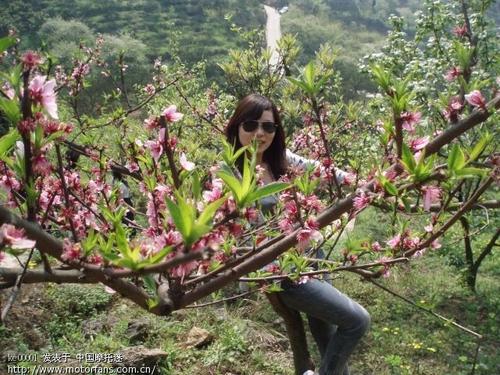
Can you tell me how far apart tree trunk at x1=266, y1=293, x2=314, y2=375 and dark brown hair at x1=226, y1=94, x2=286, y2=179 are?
602 mm

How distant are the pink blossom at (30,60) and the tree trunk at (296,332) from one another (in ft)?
5.08

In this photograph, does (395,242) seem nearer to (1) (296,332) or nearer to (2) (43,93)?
(1) (296,332)

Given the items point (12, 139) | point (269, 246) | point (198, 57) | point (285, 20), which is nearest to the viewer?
point (12, 139)

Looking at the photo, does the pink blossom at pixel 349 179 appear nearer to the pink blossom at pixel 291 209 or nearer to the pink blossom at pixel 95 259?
the pink blossom at pixel 291 209

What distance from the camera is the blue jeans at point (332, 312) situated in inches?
80.8

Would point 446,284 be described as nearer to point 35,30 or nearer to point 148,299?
point 148,299

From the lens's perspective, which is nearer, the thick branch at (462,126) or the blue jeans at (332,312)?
the thick branch at (462,126)

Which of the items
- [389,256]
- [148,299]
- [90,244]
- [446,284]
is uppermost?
[90,244]

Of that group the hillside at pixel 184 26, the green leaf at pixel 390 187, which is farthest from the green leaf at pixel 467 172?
the hillside at pixel 184 26

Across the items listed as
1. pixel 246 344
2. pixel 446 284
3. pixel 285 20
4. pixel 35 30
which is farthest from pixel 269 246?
pixel 285 20

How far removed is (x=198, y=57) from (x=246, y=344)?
26.0 meters

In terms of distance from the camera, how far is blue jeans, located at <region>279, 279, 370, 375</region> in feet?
6.73

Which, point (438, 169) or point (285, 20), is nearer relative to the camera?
point (438, 169)

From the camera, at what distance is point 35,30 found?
2812 cm
